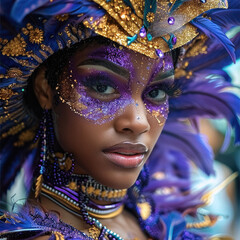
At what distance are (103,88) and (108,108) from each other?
7 cm

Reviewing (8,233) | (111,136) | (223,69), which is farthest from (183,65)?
(8,233)

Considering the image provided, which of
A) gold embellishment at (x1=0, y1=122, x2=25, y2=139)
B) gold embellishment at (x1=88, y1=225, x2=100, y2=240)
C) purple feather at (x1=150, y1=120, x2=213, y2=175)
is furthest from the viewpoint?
purple feather at (x1=150, y1=120, x2=213, y2=175)

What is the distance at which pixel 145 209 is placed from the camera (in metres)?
1.82

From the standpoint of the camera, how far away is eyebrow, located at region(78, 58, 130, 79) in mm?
1368

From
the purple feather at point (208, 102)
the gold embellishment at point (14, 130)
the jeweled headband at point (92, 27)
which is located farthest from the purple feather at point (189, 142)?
the gold embellishment at point (14, 130)

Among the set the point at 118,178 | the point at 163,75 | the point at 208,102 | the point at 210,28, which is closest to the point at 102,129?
the point at 118,178

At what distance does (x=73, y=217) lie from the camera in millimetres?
1531

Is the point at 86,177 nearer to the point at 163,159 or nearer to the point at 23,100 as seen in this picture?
the point at 23,100

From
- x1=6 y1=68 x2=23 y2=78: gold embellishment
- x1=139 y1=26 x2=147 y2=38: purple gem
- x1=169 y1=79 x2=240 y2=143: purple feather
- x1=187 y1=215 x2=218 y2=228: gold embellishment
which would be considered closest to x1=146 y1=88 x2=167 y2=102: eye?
x1=139 y1=26 x2=147 y2=38: purple gem

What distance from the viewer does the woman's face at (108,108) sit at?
138cm

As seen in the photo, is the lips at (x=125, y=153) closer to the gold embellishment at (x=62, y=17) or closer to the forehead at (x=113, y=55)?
the forehead at (x=113, y=55)

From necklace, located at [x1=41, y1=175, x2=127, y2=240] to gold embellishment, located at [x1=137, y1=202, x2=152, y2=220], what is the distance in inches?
10.7

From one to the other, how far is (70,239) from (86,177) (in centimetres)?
29

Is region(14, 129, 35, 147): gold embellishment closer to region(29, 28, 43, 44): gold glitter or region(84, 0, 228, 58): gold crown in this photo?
region(29, 28, 43, 44): gold glitter
